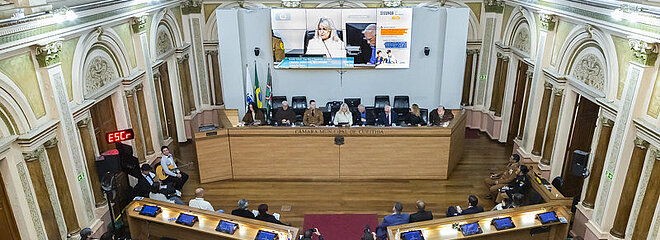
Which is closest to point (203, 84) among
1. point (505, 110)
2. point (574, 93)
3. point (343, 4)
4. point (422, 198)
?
point (343, 4)

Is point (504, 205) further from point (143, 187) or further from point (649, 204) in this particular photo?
point (143, 187)

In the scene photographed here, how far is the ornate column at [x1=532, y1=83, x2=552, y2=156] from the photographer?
8906 mm

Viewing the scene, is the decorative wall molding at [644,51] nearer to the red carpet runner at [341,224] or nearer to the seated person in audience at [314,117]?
the red carpet runner at [341,224]

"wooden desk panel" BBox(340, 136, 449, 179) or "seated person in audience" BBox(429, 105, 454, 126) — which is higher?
"seated person in audience" BBox(429, 105, 454, 126)

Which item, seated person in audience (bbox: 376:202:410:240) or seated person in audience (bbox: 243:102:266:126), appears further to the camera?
seated person in audience (bbox: 243:102:266:126)

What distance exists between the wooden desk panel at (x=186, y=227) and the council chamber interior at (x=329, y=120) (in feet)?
0.11

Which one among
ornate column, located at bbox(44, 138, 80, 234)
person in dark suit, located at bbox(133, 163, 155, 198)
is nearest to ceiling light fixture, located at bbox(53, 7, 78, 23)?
ornate column, located at bbox(44, 138, 80, 234)

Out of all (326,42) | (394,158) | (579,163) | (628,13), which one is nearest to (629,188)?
(579,163)

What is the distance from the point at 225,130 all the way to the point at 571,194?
690 cm

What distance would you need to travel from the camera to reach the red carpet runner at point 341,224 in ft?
25.2

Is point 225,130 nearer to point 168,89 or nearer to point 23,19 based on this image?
point 168,89

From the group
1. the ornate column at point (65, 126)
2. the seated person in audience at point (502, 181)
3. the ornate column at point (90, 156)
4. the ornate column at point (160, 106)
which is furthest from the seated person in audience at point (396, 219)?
the ornate column at point (160, 106)

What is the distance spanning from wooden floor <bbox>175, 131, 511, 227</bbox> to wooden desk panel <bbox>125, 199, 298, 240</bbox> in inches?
67.4

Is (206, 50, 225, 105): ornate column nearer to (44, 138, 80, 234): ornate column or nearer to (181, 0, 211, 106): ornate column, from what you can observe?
(181, 0, 211, 106): ornate column
